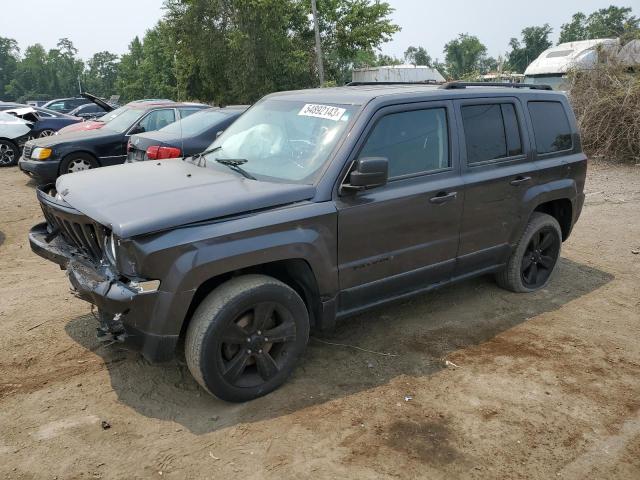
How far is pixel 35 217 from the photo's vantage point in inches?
318

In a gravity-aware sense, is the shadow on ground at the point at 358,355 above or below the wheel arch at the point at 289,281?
below

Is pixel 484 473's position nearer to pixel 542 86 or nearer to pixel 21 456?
pixel 21 456

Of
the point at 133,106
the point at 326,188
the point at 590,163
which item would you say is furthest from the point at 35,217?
the point at 590,163

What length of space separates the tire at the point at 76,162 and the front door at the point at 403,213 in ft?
23.1

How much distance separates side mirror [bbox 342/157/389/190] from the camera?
3547 millimetres

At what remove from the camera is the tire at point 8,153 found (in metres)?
13.0

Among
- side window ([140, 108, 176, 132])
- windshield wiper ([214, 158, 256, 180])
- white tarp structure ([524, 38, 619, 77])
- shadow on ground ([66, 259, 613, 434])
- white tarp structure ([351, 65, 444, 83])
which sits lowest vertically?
shadow on ground ([66, 259, 613, 434])

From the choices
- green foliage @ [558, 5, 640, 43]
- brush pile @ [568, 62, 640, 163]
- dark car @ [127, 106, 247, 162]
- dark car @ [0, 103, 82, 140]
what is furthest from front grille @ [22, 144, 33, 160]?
green foliage @ [558, 5, 640, 43]

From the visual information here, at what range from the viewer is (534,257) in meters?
5.38

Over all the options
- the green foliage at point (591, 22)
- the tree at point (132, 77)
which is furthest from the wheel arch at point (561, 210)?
the green foliage at point (591, 22)

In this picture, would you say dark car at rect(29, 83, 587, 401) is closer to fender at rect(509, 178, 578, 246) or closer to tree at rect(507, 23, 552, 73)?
fender at rect(509, 178, 578, 246)

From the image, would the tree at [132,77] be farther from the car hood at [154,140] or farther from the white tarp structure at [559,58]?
the car hood at [154,140]

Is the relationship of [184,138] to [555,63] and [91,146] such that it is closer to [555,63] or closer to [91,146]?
[91,146]

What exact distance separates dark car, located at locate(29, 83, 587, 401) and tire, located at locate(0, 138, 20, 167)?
33.6 feet
